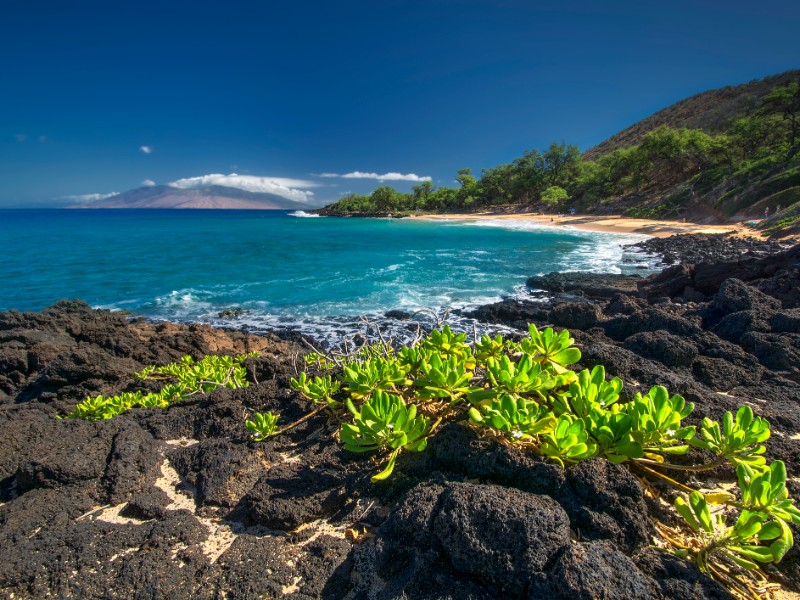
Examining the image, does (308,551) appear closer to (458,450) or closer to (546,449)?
(458,450)

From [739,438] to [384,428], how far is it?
1.56 meters

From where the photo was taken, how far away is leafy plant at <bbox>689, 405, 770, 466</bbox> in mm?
1604

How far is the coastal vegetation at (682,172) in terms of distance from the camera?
1214 inches

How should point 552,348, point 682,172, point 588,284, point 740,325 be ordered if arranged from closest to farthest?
point 552,348, point 740,325, point 588,284, point 682,172

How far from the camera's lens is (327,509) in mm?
2000

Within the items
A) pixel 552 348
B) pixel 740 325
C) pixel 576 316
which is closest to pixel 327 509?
pixel 552 348

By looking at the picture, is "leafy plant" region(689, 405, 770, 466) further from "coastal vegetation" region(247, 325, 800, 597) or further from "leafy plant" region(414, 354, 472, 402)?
"leafy plant" region(414, 354, 472, 402)

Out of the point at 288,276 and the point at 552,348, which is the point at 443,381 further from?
the point at 288,276

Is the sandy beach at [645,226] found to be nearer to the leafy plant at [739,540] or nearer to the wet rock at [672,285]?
the wet rock at [672,285]

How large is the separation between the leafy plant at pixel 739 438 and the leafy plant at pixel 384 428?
124 centimetres

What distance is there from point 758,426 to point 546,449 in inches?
35.3

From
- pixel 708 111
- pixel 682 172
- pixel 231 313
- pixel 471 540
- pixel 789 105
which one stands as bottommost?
pixel 231 313

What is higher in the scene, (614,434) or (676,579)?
(614,434)

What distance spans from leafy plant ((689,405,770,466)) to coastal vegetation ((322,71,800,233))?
25786 millimetres
